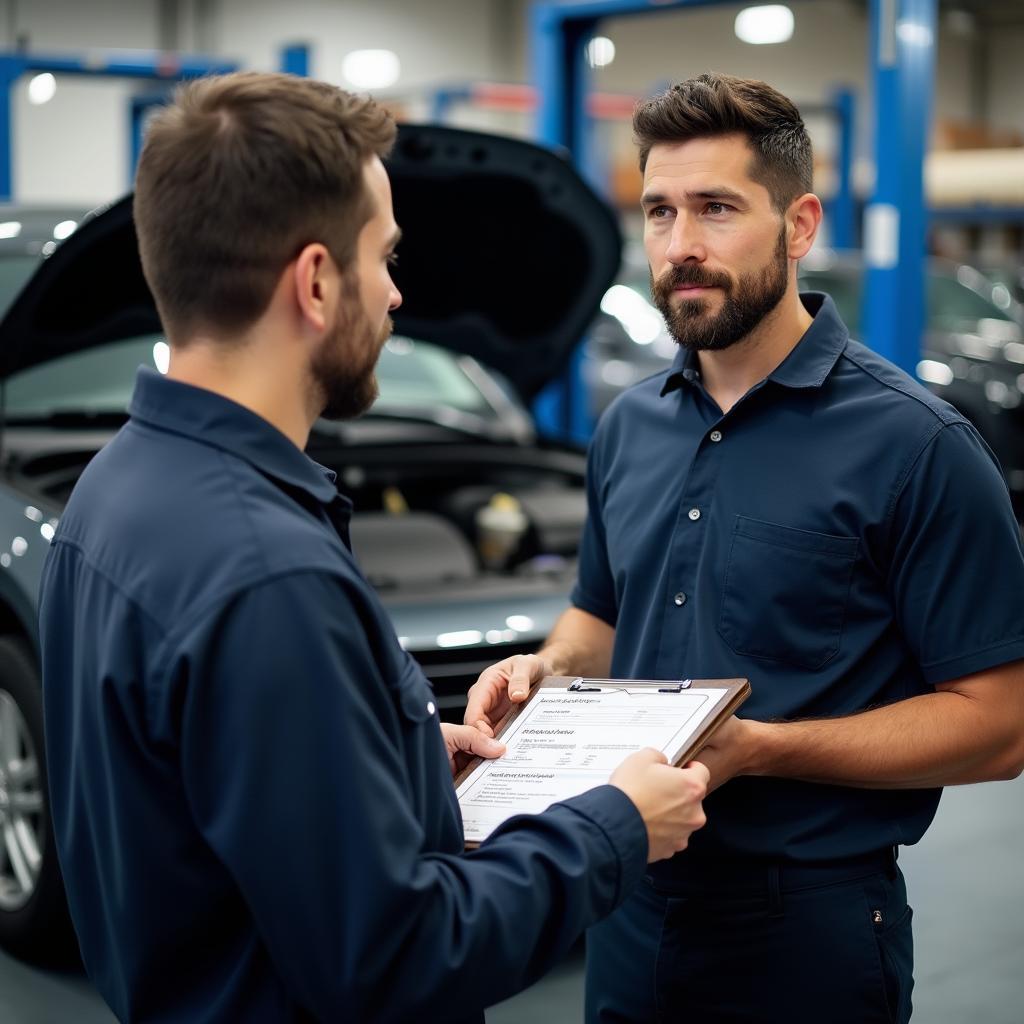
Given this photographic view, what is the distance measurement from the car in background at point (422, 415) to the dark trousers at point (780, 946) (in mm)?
1335

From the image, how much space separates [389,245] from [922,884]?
118 inches

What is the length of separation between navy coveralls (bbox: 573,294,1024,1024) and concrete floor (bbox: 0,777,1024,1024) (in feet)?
4.39

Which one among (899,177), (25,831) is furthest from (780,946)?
(899,177)

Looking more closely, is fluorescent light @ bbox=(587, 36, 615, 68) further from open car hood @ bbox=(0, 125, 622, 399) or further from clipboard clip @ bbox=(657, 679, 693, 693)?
clipboard clip @ bbox=(657, 679, 693, 693)

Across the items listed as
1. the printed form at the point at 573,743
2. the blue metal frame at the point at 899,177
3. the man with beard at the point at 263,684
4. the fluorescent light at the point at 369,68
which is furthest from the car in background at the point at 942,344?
the fluorescent light at the point at 369,68

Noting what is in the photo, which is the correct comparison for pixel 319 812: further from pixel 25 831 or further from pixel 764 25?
pixel 764 25

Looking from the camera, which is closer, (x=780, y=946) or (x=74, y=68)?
(x=780, y=946)

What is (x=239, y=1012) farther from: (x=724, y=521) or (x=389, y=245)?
(x=724, y=521)

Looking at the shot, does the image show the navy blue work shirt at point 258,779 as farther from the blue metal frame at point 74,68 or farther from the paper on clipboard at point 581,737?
the blue metal frame at point 74,68

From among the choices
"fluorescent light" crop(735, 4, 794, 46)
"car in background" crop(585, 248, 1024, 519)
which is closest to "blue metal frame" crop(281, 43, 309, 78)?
"car in background" crop(585, 248, 1024, 519)

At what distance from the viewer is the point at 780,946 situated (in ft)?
5.56

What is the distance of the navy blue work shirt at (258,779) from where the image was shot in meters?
1.08

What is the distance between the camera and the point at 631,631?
1.92 m

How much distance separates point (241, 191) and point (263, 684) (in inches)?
15.8
